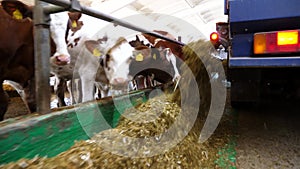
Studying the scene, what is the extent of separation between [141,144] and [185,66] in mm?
853

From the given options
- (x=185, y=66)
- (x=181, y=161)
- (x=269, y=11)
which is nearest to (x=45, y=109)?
(x=181, y=161)

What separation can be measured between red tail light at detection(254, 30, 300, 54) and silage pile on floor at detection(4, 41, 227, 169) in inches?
20.6

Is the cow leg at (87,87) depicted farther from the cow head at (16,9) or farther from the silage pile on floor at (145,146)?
the silage pile on floor at (145,146)

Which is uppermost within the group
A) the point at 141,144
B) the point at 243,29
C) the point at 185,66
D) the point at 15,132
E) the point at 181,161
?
the point at 243,29

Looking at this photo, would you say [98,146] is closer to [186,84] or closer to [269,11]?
[186,84]

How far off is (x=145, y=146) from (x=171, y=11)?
664 centimetres

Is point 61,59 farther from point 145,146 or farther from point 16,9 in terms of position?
point 145,146

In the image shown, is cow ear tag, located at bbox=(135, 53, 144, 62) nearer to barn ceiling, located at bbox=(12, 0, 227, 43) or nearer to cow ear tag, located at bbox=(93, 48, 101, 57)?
cow ear tag, located at bbox=(93, 48, 101, 57)

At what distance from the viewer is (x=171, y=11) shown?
23.5 feet

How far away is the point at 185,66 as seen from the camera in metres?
1.73

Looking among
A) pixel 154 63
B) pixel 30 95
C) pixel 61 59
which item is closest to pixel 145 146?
pixel 61 59

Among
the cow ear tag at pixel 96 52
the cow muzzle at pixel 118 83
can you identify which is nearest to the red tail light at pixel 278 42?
the cow muzzle at pixel 118 83

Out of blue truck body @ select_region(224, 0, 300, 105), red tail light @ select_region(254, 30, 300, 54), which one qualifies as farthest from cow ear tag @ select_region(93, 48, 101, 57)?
red tail light @ select_region(254, 30, 300, 54)

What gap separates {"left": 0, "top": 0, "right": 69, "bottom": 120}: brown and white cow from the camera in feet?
5.97
